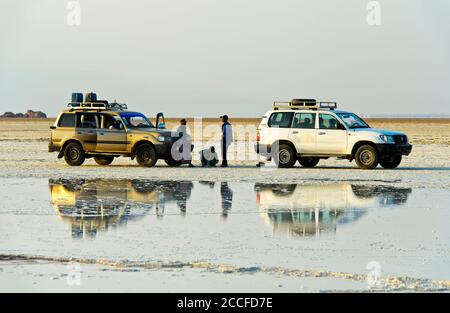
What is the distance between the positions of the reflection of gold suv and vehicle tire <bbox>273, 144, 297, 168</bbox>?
3.19m

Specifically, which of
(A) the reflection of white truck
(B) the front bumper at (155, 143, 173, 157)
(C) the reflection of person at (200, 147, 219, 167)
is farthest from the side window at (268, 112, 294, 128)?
(B) the front bumper at (155, 143, 173, 157)

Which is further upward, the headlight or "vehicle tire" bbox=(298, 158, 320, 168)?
the headlight

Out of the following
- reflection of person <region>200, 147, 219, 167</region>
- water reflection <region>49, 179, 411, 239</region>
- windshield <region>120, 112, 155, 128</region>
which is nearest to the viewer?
water reflection <region>49, 179, 411, 239</region>

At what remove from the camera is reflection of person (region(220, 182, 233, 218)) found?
53.2ft

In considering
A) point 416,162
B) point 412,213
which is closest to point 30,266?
point 412,213

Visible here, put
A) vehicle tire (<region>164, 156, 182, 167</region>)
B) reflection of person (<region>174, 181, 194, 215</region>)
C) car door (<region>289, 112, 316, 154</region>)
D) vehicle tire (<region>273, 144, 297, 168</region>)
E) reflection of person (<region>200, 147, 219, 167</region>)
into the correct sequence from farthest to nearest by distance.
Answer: reflection of person (<region>200, 147, 219, 167</region>) < vehicle tire (<region>164, 156, 182, 167</region>) < vehicle tire (<region>273, 144, 297, 168</region>) < car door (<region>289, 112, 316, 154</region>) < reflection of person (<region>174, 181, 194, 215</region>)

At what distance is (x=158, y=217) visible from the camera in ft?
49.9

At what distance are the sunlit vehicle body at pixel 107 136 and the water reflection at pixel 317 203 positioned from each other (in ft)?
22.6

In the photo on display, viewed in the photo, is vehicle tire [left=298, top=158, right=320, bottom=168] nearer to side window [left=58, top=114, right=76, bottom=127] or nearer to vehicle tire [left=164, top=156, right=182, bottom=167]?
vehicle tire [left=164, top=156, right=182, bottom=167]

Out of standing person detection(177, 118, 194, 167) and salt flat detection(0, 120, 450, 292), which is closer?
salt flat detection(0, 120, 450, 292)

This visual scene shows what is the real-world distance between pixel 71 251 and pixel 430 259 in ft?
14.5

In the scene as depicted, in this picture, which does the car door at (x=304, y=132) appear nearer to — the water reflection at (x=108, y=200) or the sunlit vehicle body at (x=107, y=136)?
the sunlit vehicle body at (x=107, y=136)
